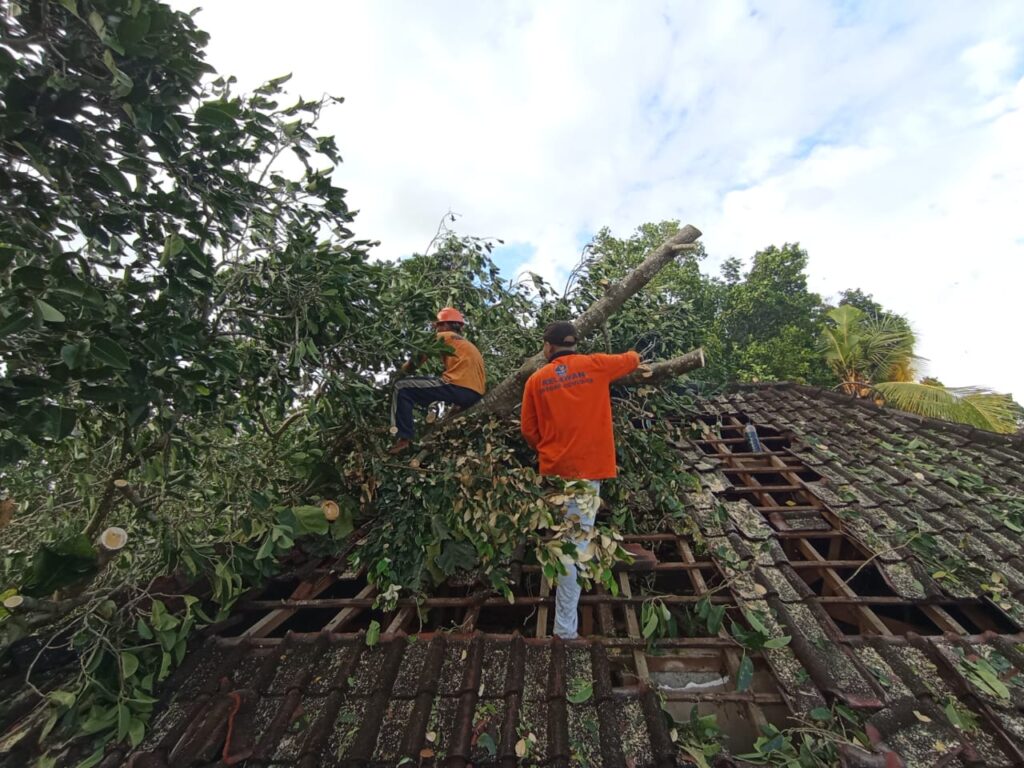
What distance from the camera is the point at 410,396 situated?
3.88 m

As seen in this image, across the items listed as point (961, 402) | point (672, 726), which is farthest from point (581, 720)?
point (961, 402)

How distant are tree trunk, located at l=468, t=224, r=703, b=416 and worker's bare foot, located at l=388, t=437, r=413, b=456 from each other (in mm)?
598

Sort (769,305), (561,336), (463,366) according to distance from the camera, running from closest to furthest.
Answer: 1. (561,336)
2. (463,366)
3. (769,305)

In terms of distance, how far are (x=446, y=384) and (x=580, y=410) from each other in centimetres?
143

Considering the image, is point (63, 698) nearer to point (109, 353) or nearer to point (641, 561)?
point (109, 353)

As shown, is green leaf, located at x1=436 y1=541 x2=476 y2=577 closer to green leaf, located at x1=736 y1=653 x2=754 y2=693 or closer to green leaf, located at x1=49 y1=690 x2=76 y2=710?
green leaf, located at x1=736 y1=653 x2=754 y2=693

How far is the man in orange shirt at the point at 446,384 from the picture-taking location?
3.81 m

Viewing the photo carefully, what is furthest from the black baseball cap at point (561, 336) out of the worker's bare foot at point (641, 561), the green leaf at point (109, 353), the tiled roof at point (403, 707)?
the green leaf at point (109, 353)

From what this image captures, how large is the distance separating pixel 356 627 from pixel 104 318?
2.28 meters

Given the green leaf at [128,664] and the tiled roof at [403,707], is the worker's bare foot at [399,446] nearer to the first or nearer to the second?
the tiled roof at [403,707]

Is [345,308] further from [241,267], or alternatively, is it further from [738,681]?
[738,681]

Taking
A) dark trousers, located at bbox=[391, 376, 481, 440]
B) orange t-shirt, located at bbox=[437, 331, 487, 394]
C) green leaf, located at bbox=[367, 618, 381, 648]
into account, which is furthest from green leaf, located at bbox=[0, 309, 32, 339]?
orange t-shirt, located at bbox=[437, 331, 487, 394]

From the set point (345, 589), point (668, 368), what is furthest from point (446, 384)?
point (668, 368)

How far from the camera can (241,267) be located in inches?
114
